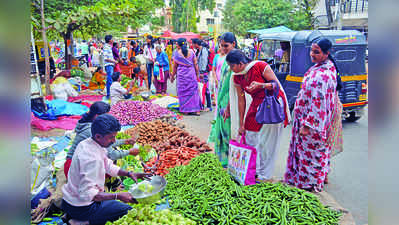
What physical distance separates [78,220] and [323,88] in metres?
3.10

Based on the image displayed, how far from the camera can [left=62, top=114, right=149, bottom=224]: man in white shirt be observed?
9.23ft

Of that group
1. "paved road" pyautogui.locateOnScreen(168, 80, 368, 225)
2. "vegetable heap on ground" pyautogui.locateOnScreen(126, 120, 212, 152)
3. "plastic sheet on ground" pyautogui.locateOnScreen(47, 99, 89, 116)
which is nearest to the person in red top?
"paved road" pyautogui.locateOnScreen(168, 80, 368, 225)

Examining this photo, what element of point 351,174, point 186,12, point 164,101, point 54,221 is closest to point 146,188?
point 54,221

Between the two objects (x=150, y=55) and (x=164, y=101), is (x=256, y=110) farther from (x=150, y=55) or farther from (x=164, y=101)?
(x=150, y=55)

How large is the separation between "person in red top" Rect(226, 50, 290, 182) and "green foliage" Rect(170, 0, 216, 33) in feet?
113

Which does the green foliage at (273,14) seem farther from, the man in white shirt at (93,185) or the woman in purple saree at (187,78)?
the man in white shirt at (93,185)

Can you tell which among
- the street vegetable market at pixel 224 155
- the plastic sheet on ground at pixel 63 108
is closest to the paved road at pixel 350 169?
the street vegetable market at pixel 224 155

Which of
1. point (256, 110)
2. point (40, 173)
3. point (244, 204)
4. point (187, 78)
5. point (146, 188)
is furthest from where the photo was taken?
point (187, 78)

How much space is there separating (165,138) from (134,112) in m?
2.20

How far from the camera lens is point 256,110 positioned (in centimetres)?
423

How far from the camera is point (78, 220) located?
3.02 m

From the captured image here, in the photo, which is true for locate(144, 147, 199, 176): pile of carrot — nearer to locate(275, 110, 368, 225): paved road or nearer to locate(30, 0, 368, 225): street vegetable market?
locate(30, 0, 368, 225): street vegetable market
